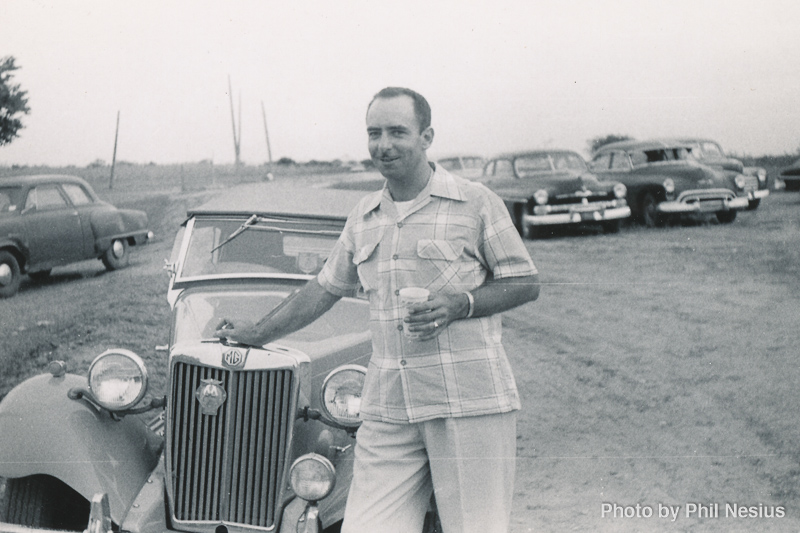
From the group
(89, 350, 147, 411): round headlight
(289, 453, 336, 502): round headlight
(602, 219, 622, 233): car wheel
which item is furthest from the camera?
(602, 219, 622, 233): car wheel

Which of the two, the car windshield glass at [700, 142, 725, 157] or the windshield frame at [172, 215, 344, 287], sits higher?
the car windshield glass at [700, 142, 725, 157]

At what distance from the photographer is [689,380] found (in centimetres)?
286

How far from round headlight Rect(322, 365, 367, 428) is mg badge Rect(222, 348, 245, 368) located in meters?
0.28

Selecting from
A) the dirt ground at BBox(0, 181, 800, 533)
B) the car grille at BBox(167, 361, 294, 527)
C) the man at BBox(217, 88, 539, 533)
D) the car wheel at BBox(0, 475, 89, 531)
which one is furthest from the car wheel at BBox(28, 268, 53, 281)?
the man at BBox(217, 88, 539, 533)

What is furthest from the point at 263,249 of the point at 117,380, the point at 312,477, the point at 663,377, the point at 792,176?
the point at 792,176

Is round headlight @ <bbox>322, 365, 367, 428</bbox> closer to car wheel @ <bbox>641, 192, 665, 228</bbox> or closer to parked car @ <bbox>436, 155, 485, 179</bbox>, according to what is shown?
parked car @ <bbox>436, 155, 485, 179</bbox>

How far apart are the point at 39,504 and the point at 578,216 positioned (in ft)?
8.23

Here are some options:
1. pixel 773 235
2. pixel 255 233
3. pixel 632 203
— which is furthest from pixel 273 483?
pixel 773 235

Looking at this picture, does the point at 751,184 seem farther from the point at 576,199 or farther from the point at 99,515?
the point at 99,515

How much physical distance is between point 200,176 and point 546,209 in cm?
177

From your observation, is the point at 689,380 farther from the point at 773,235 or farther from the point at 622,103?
the point at 622,103

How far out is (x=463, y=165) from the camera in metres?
→ 3.05

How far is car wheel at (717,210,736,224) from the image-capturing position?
3.02 meters

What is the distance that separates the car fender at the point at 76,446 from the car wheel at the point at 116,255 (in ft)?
4.60
